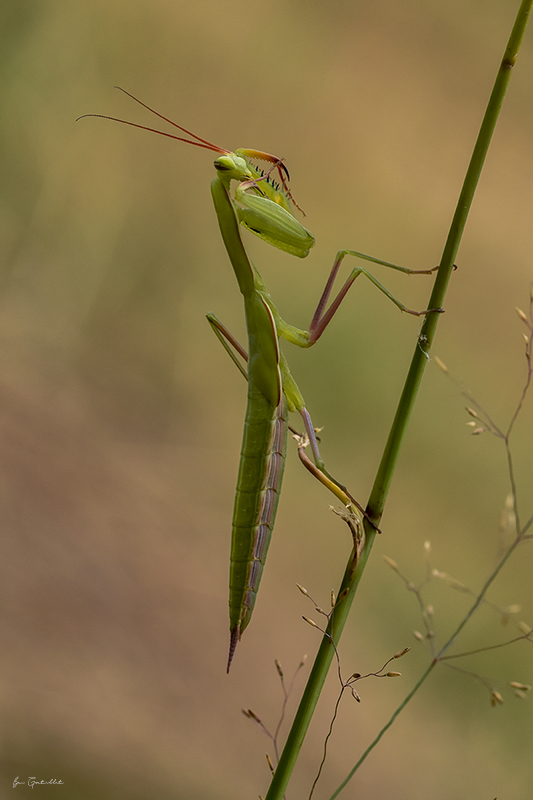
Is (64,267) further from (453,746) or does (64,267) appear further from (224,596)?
(453,746)

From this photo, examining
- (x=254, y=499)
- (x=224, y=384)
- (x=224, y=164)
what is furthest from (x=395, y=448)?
(x=224, y=384)

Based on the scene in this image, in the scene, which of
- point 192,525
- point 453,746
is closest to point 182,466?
point 192,525

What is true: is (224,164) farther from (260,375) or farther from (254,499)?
(254,499)

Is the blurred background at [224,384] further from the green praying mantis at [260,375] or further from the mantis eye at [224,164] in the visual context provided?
the mantis eye at [224,164]

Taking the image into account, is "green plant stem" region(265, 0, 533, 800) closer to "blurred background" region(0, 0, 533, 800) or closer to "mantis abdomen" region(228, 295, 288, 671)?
"mantis abdomen" region(228, 295, 288, 671)
